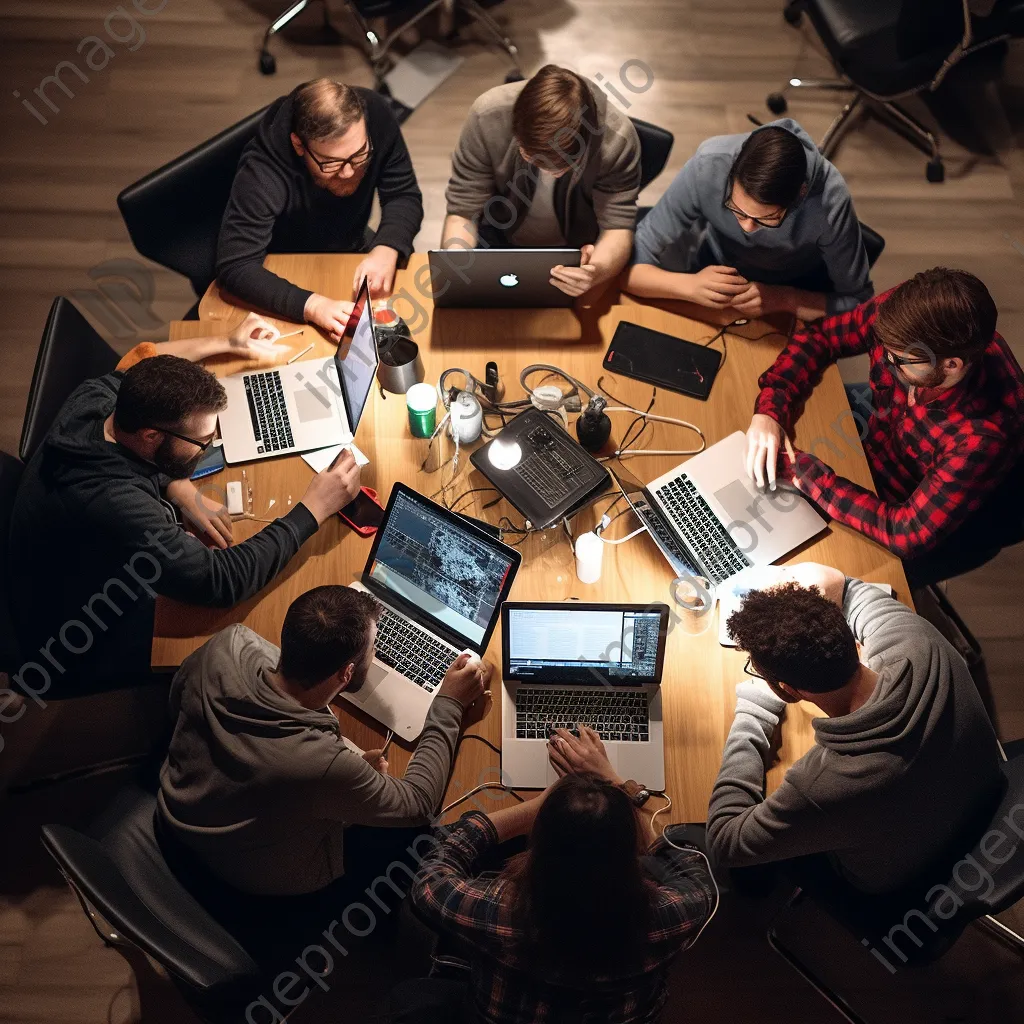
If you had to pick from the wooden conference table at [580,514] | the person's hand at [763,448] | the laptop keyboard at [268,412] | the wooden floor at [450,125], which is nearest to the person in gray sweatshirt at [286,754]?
the wooden conference table at [580,514]

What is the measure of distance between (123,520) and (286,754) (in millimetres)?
774

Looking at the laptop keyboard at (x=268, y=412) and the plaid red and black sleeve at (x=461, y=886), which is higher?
the laptop keyboard at (x=268, y=412)

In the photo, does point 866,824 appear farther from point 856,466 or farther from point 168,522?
point 168,522

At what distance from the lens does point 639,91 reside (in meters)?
4.22

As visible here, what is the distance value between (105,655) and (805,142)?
2.41 m

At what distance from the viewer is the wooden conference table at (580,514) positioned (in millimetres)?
2164

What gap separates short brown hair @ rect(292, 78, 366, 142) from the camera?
2609mm

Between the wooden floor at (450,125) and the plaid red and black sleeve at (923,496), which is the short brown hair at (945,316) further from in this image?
the wooden floor at (450,125)

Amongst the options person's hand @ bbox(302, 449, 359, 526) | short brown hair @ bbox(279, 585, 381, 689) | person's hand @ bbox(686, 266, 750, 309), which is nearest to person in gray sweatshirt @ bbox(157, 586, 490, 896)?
short brown hair @ bbox(279, 585, 381, 689)

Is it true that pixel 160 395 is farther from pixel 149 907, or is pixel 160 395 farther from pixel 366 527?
pixel 149 907

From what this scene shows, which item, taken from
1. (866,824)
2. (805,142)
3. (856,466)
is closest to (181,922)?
(866,824)

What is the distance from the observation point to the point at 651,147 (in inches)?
114

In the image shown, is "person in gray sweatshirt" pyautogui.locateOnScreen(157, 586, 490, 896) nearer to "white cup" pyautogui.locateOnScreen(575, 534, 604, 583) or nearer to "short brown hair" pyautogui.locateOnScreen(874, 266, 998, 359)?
"white cup" pyautogui.locateOnScreen(575, 534, 604, 583)

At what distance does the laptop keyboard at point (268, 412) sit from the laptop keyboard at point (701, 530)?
1.04 meters
